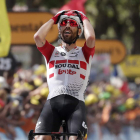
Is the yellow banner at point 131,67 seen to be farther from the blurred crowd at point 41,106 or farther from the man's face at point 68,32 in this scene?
the man's face at point 68,32

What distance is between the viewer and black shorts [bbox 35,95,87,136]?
4938mm

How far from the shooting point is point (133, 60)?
26391 millimetres

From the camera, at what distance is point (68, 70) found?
523 cm

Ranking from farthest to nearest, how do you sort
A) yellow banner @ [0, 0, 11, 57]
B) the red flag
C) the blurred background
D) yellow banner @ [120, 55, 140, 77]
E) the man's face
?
yellow banner @ [120, 55, 140, 77] < the red flag < the blurred background < yellow banner @ [0, 0, 11, 57] < the man's face

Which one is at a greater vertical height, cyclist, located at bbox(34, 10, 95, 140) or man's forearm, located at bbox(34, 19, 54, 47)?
man's forearm, located at bbox(34, 19, 54, 47)

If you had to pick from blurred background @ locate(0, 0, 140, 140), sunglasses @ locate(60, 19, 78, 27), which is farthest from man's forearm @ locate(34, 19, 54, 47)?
blurred background @ locate(0, 0, 140, 140)

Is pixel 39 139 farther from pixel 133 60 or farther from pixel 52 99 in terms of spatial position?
pixel 133 60

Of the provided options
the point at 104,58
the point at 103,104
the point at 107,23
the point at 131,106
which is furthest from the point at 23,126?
the point at 107,23

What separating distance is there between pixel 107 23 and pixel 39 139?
2099 centimetres

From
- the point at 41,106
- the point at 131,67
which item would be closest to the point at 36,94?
the point at 41,106

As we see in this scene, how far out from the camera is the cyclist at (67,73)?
499cm

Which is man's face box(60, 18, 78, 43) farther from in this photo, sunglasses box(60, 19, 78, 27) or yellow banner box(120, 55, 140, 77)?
yellow banner box(120, 55, 140, 77)

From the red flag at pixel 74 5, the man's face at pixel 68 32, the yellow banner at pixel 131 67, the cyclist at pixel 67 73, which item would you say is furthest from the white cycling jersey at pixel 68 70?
the yellow banner at pixel 131 67

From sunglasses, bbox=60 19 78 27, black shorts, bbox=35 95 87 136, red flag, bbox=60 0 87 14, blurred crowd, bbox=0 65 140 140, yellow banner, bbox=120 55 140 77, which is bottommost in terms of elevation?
yellow banner, bbox=120 55 140 77
